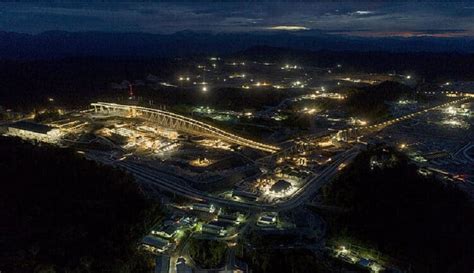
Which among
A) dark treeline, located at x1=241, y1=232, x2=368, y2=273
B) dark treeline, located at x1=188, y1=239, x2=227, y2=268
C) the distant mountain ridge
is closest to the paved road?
dark treeline, located at x1=241, y1=232, x2=368, y2=273

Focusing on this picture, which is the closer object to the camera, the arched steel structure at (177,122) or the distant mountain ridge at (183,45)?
the arched steel structure at (177,122)

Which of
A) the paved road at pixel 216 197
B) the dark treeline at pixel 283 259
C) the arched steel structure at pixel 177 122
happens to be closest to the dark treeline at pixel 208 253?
the dark treeline at pixel 283 259

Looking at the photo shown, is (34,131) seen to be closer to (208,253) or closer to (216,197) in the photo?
(216,197)

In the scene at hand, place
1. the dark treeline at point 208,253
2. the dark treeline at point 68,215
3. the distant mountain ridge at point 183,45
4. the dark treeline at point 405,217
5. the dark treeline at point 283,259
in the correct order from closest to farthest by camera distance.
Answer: the dark treeline at point 68,215 < the dark treeline at point 283,259 < the dark treeline at point 208,253 < the dark treeline at point 405,217 < the distant mountain ridge at point 183,45

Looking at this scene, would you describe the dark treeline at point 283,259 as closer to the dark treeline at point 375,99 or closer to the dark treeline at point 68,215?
the dark treeline at point 68,215

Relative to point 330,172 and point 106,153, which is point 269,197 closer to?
point 330,172
